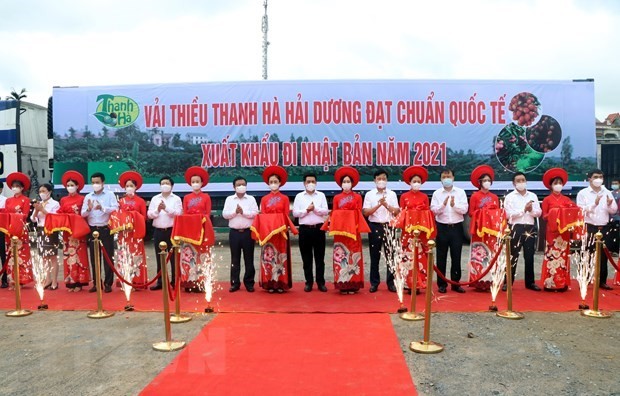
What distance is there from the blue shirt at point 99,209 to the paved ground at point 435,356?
140 centimetres

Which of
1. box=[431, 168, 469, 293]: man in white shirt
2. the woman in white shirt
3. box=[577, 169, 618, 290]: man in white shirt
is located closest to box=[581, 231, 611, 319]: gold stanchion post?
box=[577, 169, 618, 290]: man in white shirt

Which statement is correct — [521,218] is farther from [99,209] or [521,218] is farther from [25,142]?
[25,142]

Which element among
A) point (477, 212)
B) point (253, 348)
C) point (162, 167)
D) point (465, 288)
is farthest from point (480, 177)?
point (162, 167)

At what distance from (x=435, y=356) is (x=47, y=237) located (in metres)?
4.99

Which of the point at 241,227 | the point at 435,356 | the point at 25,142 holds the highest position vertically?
the point at 25,142

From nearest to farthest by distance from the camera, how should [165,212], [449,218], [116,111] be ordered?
1. [449,218]
2. [165,212]
3. [116,111]

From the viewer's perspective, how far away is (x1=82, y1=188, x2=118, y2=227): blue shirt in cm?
632

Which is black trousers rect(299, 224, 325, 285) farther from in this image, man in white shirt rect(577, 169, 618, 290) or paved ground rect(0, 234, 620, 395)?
man in white shirt rect(577, 169, 618, 290)

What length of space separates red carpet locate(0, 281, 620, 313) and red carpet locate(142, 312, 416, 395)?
46 cm

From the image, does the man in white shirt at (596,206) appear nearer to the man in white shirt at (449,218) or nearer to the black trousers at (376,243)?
the man in white shirt at (449,218)

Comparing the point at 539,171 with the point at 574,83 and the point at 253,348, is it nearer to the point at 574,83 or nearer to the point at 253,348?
the point at 574,83

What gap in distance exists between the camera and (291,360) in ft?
12.5

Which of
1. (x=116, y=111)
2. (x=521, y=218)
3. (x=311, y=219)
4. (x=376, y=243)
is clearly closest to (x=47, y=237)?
(x=311, y=219)

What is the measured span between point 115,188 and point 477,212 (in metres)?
7.30
